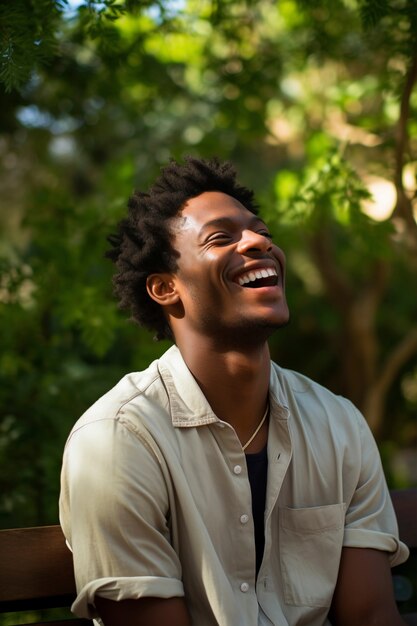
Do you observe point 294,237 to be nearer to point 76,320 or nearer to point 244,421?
point 76,320

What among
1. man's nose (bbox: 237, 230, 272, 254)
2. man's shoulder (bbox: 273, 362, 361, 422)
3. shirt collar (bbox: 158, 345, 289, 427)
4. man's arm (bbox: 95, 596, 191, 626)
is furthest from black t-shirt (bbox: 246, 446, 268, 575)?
man's nose (bbox: 237, 230, 272, 254)

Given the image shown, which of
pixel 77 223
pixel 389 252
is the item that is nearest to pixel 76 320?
pixel 77 223

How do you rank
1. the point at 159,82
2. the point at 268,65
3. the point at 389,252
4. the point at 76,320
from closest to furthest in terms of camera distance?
the point at 389,252 < the point at 76,320 < the point at 268,65 < the point at 159,82

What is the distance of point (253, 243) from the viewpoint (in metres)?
2.52

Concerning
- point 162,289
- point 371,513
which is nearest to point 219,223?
point 162,289

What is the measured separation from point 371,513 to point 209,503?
59 centimetres

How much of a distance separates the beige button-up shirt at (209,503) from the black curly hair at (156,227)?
0.82 feet

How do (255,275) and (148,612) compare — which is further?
(255,275)

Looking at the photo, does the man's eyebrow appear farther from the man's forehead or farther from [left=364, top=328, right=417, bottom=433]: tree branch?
[left=364, top=328, right=417, bottom=433]: tree branch

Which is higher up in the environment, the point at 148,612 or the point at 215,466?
the point at 215,466

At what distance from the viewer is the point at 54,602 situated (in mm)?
Result: 2617

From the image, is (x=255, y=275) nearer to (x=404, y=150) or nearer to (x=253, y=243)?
(x=253, y=243)

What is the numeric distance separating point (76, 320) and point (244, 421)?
1828mm

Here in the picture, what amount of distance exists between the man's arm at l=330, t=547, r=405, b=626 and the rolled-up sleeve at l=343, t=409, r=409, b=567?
37mm
